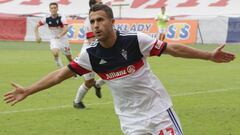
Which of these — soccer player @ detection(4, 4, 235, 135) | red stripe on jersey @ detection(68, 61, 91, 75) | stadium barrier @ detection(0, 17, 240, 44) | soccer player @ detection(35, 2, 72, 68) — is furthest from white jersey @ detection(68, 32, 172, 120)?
stadium barrier @ detection(0, 17, 240, 44)

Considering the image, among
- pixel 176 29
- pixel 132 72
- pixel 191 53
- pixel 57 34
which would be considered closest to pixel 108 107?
pixel 132 72

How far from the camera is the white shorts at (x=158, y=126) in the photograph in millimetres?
6078

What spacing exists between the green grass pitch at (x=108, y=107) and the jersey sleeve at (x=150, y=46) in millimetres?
3440

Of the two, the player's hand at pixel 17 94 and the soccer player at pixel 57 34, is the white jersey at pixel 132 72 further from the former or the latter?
the soccer player at pixel 57 34

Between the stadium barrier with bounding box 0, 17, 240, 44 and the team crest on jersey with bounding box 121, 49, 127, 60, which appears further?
the stadium barrier with bounding box 0, 17, 240, 44

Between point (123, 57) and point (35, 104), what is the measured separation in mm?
6811

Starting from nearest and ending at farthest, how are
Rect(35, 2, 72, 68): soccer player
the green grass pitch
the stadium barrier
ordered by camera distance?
the green grass pitch → Rect(35, 2, 72, 68): soccer player → the stadium barrier

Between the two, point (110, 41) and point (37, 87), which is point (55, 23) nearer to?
point (37, 87)

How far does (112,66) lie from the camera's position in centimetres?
617

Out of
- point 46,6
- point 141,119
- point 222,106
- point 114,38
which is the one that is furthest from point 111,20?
point 46,6

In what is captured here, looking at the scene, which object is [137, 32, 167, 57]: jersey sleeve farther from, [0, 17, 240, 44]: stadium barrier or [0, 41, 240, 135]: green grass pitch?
[0, 17, 240, 44]: stadium barrier

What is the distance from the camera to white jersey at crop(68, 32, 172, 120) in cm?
614

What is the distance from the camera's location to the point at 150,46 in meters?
6.17

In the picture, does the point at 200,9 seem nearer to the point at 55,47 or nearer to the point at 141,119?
the point at 55,47
